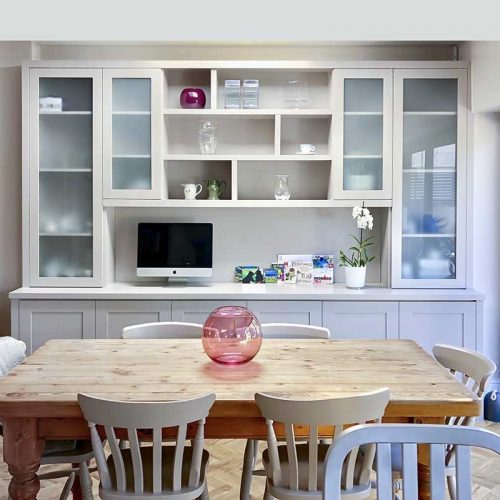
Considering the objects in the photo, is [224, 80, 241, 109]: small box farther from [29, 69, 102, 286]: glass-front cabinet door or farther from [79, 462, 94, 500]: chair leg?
[79, 462, 94, 500]: chair leg

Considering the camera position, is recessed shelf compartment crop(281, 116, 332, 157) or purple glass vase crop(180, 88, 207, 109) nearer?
purple glass vase crop(180, 88, 207, 109)

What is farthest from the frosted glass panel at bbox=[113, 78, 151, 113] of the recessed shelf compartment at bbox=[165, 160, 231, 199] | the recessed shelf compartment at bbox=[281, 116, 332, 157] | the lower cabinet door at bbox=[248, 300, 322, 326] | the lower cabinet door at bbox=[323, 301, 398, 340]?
the lower cabinet door at bbox=[323, 301, 398, 340]

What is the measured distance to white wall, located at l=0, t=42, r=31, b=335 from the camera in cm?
397

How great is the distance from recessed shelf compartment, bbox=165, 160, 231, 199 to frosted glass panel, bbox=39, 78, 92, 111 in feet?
2.29

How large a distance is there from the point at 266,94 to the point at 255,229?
96 cm

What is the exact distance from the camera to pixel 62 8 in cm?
81

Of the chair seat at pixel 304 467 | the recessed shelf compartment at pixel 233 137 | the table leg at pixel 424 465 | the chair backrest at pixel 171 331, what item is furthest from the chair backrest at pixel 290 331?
the recessed shelf compartment at pixel 233 137

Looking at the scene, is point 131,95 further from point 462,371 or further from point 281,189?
point 462,371

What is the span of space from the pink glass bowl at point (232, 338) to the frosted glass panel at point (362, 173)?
1865 millimetres

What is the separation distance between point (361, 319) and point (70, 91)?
2381 mm

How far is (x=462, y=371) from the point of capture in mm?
2355

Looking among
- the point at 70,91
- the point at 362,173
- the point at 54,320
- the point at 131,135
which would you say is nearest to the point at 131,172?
the point at 131,135

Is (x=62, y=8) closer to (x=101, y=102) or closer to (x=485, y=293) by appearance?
(x=101, y=102)

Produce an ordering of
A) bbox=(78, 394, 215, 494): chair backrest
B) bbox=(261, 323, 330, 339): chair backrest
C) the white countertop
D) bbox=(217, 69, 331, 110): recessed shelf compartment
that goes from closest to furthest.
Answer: bbox=(78, 394, 215, 494): chair backrest, bbox=(261, 323, 330, 339): chair backrest, the white countertop, bbox=(217, 69, 331, 110): recessed shelf compartment
